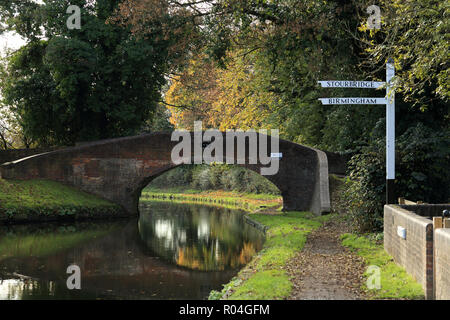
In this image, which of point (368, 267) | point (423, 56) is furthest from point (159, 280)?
point (423, 56)

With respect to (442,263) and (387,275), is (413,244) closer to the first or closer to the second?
(387,275)

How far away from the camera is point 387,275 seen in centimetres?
852

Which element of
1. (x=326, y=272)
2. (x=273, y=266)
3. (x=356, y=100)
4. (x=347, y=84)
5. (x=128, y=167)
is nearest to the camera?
(x=326, y=272)

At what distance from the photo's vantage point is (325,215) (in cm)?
1927

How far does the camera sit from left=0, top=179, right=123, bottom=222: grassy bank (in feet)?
63.6

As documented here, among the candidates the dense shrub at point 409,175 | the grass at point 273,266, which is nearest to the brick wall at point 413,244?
the grass at point 273,266

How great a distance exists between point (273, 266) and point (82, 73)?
15.1 m

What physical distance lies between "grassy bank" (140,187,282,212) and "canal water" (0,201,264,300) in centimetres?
682

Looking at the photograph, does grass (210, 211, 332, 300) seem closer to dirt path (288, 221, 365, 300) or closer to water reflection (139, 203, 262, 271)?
dirt path (288, 221, 365, 300)

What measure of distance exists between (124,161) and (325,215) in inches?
354

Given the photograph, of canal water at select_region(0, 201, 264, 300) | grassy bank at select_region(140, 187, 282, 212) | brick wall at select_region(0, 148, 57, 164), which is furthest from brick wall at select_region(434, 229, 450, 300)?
brick wall at select_region(0, 148, 57, 164)

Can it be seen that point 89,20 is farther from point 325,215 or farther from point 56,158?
point 325,215

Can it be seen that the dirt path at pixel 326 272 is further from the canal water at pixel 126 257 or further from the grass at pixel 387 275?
the canal water at pixel 126 257

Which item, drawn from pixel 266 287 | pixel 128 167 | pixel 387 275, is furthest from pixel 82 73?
pixel 387 275
